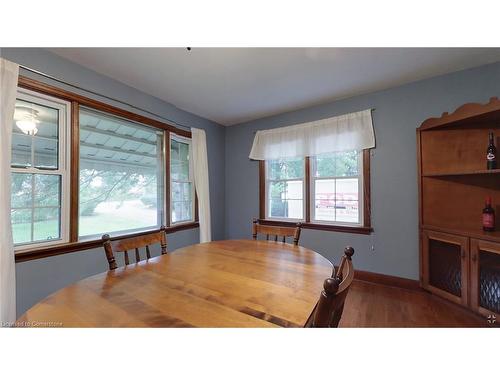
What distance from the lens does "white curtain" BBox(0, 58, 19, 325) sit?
1347mm

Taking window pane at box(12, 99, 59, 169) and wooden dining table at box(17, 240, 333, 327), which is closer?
wooden dining table at box(17, 240, 333, 327)

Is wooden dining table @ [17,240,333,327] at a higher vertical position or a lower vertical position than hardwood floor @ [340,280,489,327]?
higher

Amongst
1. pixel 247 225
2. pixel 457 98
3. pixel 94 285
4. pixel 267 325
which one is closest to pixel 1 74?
pixel 94 285

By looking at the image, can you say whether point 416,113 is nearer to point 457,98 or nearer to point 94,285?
point 457,98

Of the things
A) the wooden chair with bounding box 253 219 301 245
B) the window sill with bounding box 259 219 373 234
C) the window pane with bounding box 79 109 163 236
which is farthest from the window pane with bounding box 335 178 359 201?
the window pane with bounding box 79 109 163 236

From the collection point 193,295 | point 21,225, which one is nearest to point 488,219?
point 193,295

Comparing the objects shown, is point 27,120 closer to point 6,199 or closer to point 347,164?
point 6,199

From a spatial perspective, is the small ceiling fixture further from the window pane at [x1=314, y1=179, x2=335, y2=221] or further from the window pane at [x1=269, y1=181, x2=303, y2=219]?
the window pane at [x1=314, y1=179, x2=335, y2=221]

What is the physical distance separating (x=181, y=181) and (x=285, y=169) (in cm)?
160

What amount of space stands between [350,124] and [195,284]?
2574 millimetres

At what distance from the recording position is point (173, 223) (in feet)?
9.25

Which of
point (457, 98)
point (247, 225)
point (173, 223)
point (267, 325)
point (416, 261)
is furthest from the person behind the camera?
point (247, 225)

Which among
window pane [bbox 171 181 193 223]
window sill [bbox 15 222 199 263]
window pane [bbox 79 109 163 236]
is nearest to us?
window sill [bbox 15 222 199 263]

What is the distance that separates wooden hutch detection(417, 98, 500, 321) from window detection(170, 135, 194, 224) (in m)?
2.88
